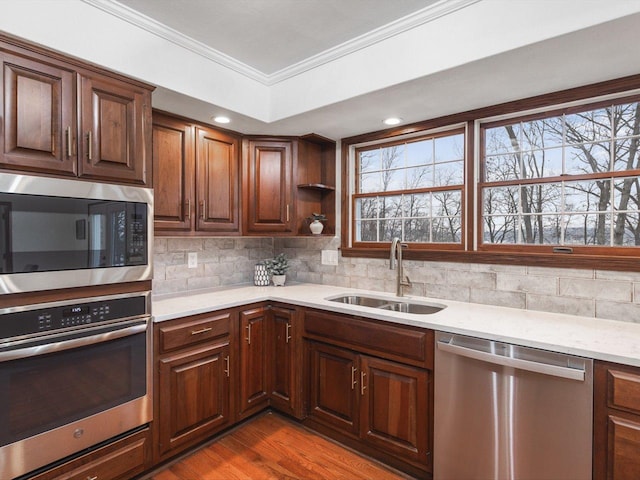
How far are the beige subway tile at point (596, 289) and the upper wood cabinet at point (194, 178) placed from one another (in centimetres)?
231

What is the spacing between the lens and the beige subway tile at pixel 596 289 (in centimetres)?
194

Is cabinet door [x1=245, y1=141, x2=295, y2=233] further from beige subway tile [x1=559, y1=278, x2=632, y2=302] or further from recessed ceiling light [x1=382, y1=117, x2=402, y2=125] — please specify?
beige subway tile [x1=559, y1=278, x2=632, y2=302]

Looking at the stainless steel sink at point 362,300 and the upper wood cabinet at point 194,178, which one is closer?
the upper wood cabinet at point 194,178

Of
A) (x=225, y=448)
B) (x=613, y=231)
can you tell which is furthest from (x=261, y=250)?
(x=613, y=231)

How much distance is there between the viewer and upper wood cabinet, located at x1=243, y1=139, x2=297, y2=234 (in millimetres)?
2969

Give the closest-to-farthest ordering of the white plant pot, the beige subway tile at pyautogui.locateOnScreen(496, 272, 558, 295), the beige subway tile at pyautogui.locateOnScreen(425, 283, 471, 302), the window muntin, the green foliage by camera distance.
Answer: the window muntin < the beige subway tile at pyautogui.locateOnScreen(496, 272, 558, 295) < the beige subway tile at pyautogui.locateOnScreen(425, 283, 471, 302) < the white plant pot < the green foliage

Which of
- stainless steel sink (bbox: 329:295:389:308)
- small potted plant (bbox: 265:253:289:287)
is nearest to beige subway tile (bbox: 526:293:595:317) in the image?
stainless steel sink (bbox: 329:295:389:308)

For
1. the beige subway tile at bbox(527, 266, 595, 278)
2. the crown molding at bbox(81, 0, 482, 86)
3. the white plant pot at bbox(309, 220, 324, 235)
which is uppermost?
the crown molding at bbox(81, 0, 482, 86)

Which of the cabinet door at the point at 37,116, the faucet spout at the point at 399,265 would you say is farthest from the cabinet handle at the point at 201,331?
the faucet spout at the point at 399,265

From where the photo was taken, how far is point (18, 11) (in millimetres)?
1526

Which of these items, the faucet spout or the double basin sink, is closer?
the double basin sink

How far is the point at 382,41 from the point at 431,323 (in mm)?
1628

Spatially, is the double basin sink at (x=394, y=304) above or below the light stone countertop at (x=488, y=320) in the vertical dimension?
below

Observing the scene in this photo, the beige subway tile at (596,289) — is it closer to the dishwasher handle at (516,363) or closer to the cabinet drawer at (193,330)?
the dishwasher handle at (516,363)
